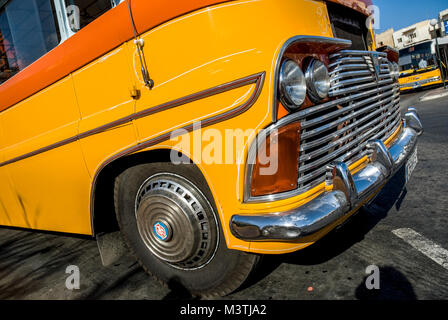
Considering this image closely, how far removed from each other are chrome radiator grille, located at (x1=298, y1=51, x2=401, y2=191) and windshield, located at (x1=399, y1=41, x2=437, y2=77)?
51.0 ft

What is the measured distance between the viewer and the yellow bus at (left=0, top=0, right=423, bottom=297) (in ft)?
5.16

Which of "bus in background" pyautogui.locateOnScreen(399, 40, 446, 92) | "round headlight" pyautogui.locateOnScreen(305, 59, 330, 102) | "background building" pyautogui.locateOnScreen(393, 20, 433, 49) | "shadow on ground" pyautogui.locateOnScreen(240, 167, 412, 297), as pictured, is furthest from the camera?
"background building" pyautogui.locateOnScreen(393, 20, 433, 49)

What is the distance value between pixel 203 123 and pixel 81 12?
1.23m

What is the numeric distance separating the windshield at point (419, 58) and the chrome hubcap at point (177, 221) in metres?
16.8

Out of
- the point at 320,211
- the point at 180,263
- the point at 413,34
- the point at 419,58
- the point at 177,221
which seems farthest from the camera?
the point at 413,34

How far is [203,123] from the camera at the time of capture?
1654 mm

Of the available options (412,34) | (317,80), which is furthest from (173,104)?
(412,34)

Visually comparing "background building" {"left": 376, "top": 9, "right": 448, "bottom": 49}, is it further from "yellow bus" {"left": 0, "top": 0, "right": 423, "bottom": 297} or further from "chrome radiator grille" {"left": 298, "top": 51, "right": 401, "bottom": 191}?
"yellow bus" {"left": 0, "top": 0, "right": 423, "bottom": 297}

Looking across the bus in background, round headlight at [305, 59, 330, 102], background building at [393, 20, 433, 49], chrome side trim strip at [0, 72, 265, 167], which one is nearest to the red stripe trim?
chrome side trim strip at [0, 72, 265, 167]

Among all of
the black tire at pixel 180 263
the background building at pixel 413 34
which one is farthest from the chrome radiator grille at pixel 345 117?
the background building at pixel 413 34

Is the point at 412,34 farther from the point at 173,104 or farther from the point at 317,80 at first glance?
the point at 173,104

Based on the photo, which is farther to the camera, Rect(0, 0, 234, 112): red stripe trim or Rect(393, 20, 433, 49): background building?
Rect(393, 20, 433, 49): background building

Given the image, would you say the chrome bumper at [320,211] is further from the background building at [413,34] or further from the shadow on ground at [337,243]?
the background building at [413,34]

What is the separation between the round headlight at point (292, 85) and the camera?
153cm
